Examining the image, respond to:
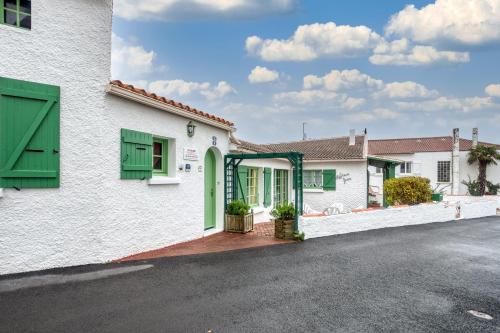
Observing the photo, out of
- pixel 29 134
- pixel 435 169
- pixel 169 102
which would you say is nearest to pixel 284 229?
pixel 169 102

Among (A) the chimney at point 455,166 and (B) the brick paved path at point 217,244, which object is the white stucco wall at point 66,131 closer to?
(B) the brick paved path at point 217,244

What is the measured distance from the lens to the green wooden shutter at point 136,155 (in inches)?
260

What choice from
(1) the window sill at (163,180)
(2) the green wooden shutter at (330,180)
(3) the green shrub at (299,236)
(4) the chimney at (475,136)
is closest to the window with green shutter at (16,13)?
(1) the window sill at (163,180)

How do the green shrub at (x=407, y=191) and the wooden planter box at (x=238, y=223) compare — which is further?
the green shrub at (x=407, y=191)

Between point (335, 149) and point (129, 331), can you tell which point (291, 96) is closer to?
point (335, 149)

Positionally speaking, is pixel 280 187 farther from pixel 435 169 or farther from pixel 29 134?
pixel 435 169

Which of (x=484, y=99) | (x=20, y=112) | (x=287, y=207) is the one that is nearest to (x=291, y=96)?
(x=484, y=99)

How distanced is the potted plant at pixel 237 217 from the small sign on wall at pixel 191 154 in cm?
212

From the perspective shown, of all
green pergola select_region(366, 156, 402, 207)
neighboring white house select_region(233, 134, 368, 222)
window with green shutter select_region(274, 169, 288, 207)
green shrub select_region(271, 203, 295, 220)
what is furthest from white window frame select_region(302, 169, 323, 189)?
green shrub select_region(271, 203, 295, 220)

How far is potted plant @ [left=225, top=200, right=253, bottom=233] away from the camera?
9742 mm

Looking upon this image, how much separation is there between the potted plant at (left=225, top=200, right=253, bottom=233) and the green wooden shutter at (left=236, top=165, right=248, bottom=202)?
82 centimetres

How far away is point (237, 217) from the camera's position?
32.1 feet

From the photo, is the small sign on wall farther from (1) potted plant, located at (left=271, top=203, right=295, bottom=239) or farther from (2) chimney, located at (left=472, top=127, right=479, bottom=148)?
(2) chimney, located at (left=472, top=127, right=479, bottom=148)

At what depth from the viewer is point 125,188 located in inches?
262
